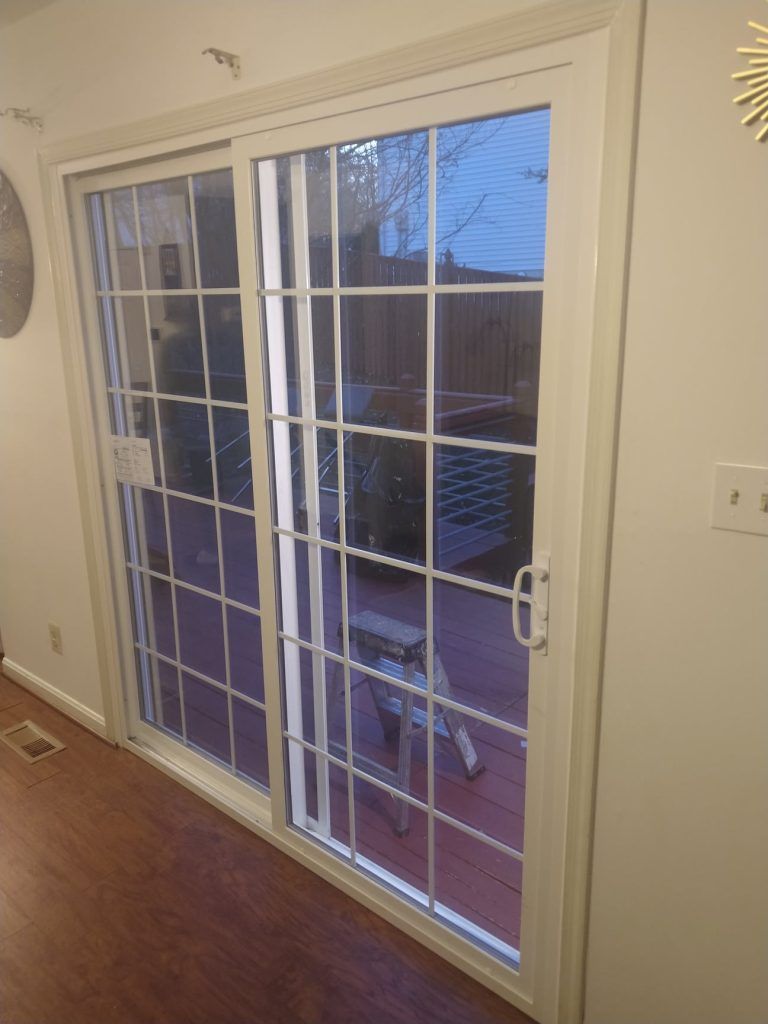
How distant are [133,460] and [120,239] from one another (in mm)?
680

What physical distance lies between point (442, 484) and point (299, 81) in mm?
918

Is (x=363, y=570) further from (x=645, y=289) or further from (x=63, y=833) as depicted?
(x=63, y=833)

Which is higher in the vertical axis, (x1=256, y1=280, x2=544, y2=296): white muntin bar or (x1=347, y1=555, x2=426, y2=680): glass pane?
(x1=256, y1=280, x2=544, y2=296): white muntin bar

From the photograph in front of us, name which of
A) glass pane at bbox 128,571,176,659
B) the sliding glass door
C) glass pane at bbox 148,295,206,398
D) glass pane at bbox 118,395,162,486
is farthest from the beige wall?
glass pane at bbox 128,571,176,659

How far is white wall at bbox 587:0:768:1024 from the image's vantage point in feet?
3.73

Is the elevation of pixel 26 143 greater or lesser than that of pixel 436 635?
greater

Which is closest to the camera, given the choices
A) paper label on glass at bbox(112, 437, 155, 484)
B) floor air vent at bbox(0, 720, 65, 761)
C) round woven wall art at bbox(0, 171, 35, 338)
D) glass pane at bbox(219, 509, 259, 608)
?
glass pane at bbox(219, 509, 259, 608)

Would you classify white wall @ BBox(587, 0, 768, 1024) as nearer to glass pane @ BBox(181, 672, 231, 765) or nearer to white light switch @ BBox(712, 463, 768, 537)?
white light switch @ BBox(712, 463, 768, 537)

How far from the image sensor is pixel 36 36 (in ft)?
7.63

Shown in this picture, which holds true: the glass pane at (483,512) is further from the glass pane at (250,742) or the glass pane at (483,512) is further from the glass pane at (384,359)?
the glass pane at (250,742)

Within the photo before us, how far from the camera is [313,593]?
79.9 inches

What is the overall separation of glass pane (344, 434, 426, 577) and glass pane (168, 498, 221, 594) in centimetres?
60

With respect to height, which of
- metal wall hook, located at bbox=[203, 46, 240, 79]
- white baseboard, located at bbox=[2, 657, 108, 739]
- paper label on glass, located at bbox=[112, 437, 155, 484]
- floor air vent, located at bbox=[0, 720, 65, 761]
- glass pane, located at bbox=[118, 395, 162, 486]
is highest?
metal wall hook, located at bbox=[203, 46, 240, 79]

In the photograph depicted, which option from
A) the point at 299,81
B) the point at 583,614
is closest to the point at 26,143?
the point at 299,81
